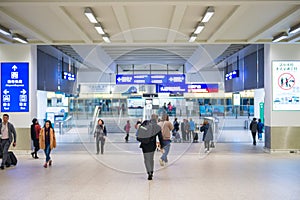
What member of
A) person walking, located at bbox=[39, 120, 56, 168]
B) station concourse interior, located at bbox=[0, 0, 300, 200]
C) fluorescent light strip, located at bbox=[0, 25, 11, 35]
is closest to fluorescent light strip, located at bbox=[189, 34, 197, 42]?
station concourse interior, located at bbox=[0, 0, 300, 200]

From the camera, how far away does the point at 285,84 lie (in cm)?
1329

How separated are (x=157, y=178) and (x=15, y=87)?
24.4 ft

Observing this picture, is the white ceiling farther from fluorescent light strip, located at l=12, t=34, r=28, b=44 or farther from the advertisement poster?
the advertisement poster

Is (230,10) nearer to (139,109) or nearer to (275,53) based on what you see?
(275,53)

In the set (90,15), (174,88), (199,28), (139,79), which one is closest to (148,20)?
(199,28)

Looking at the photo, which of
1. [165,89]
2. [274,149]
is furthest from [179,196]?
[165,89]

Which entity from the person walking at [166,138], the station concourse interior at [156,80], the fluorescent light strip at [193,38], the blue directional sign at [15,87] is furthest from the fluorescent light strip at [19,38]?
the fluorescent light strip at [193,38]

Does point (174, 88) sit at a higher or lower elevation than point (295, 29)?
lower

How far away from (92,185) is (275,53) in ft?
29.7

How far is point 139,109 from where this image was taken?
91.5 feet

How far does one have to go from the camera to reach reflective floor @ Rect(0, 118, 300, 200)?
270 inches

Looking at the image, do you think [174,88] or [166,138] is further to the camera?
[174,88]

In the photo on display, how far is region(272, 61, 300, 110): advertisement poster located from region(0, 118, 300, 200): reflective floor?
1.94 meters

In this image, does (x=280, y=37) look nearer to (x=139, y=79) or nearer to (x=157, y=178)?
(x=157, y=178)
